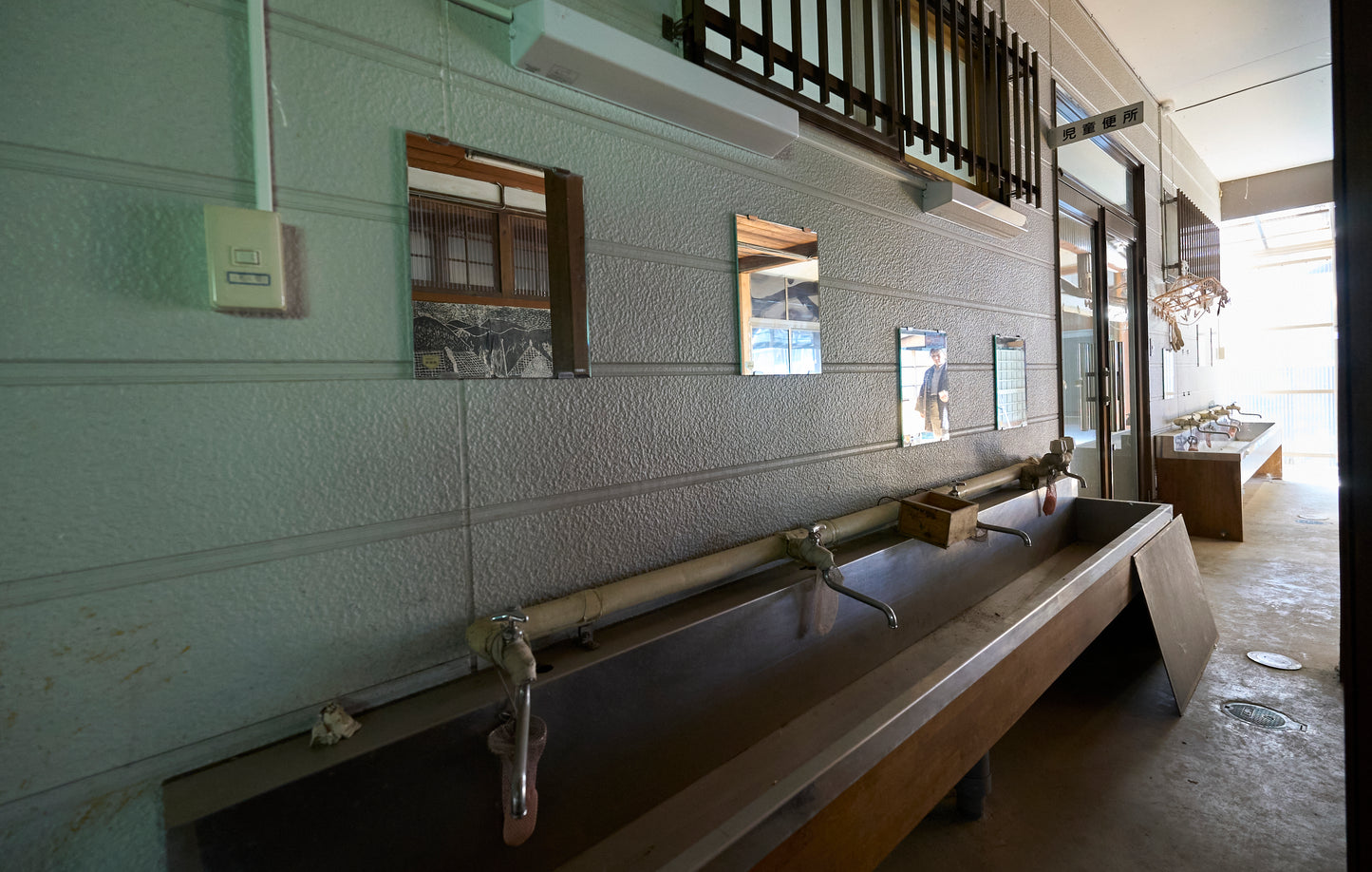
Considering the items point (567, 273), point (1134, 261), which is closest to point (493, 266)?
point (567, 273)

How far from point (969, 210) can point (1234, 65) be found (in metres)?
3.90

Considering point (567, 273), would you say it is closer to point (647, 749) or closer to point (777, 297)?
point (777, 297)

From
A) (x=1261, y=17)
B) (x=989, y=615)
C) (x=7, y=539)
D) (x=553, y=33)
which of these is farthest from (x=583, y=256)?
(x=1261, y=17)

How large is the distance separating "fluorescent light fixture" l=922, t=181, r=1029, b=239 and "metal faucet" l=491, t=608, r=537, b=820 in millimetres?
1991

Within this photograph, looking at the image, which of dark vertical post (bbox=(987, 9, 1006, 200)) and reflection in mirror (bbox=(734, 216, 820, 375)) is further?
dark vertical post (bbox=(987, 9, 1006, 200))

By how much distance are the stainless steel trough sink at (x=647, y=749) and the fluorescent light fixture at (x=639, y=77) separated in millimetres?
1053

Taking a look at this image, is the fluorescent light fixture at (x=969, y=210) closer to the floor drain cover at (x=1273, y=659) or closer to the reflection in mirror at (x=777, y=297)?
the reflection in mirror at (x=777, y=297)

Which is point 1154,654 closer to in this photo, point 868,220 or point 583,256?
point 868,220

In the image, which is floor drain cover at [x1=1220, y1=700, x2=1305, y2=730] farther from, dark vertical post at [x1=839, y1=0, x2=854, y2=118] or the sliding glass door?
dark vertical post at [x1=839, y1=0, x2=854, y2=118]

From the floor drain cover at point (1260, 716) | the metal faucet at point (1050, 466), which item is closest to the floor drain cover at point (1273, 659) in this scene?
the floor drain cover at point (1260, 716)

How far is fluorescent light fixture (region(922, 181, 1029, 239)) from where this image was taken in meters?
2.18

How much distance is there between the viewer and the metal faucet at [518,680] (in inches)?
30.4

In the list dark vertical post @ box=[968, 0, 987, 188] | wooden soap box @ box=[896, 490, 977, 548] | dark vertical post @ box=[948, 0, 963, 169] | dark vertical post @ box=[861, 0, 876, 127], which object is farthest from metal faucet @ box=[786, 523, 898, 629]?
dark vertical post @ box=[968, 0, 987, 188]

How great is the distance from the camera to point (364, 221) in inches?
37.9
